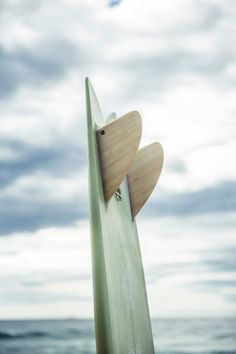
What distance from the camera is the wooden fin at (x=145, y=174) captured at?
410 cm

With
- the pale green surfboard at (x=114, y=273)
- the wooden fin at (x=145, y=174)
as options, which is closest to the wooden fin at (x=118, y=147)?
the pale green surfboard at (x=114, y=273)

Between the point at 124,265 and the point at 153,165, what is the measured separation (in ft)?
3.97

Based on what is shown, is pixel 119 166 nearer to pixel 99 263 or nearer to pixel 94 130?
pixel 94 130

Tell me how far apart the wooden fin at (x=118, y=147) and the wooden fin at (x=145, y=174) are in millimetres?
1110

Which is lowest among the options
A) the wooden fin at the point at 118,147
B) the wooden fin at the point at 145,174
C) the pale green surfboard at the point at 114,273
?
the pale green surfboard at the point at 114,273

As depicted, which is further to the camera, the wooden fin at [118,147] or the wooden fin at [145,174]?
the wooden fin at [145,174]

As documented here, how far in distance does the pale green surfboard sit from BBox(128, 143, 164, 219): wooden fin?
17 centimetres

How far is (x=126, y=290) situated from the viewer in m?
3.09

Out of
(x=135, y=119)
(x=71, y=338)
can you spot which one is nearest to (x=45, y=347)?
(x=71, y=338)

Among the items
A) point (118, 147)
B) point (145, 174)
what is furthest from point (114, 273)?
point (145, 174)

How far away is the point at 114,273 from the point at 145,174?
1550 millimetres

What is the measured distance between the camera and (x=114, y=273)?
2.75 meters

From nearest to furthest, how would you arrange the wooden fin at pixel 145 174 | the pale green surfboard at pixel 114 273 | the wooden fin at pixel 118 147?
the pale green surfboard at pixel 114 273 < the wooden fin at pixel 118 147 < the wooden fin at pixel 145 174

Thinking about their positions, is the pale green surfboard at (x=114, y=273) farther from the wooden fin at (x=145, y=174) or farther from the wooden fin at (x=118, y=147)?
the wooden fin at (x=145, y=174)
